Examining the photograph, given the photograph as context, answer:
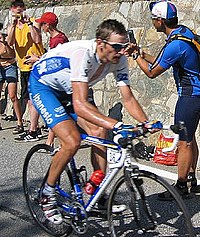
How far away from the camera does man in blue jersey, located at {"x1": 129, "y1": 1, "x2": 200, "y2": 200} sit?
20.8 feet

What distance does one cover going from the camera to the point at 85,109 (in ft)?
15.9

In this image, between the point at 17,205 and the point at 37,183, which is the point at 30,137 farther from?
the point at 37,183

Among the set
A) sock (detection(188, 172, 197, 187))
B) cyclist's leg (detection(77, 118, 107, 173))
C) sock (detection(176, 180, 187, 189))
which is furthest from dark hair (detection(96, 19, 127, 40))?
sock (detection(188, 172, 197, 187))

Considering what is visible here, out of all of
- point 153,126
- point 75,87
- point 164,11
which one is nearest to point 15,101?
point 164,11

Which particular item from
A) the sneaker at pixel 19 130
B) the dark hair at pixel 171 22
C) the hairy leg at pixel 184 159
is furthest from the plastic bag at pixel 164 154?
the sneaker at pixel 19 130

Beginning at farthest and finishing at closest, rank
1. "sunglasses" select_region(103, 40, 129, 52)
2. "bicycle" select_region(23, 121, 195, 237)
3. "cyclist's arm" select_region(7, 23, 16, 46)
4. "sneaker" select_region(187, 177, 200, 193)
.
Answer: "cyclist's arm" select_region(7, 23, 16, 46) < "sneaker" select_region(187, 177, 200, 193) < "sunglasses" select_region(103, 40, 129, 52) < "bicycle" select_region(23, 121, 195, 237)

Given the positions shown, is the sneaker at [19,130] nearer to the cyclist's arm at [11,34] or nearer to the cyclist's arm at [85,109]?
the cyclist's arm at [11,34]

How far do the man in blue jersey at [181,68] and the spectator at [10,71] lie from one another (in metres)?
4.31

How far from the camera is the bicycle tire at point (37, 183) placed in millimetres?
5580

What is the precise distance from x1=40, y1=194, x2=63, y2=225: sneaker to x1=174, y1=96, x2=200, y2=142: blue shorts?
70.2 inches

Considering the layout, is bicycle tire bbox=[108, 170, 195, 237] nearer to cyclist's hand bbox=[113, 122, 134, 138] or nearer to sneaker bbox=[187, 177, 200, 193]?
cyclist's hand bbox=[113, 122, 134, 138]

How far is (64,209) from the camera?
5.42 metres

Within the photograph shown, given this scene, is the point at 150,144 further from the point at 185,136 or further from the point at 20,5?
the point at 20,5

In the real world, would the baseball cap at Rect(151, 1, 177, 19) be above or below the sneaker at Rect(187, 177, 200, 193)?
above
